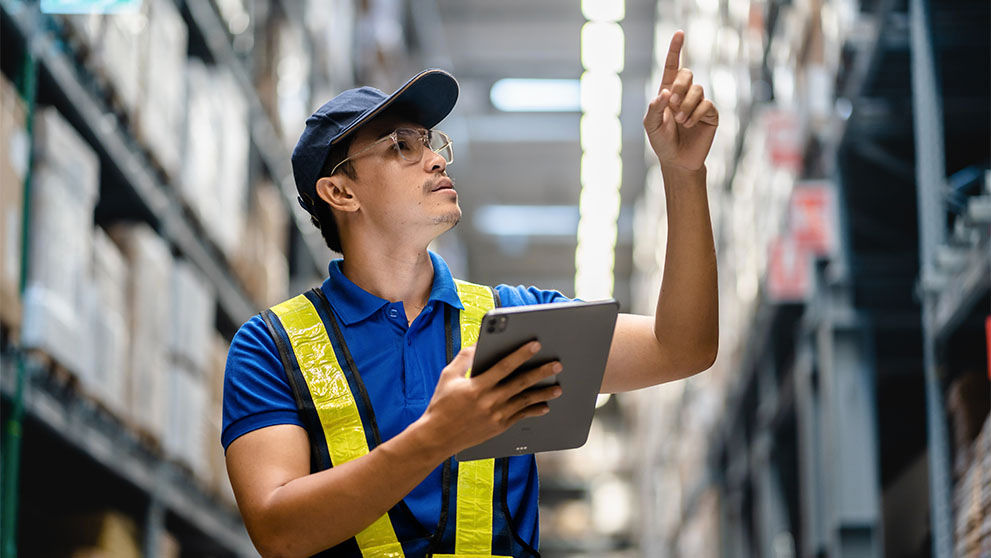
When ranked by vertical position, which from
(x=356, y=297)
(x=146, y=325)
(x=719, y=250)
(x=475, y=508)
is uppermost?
(x=719, y=250)

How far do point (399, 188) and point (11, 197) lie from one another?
2.36 m

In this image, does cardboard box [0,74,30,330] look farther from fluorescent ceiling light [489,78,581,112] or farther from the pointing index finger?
fluorescent ceiling light [489,78,581,112]

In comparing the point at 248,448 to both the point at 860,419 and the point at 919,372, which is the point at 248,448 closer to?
the point at 860,419

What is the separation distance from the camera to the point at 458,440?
1.86 m

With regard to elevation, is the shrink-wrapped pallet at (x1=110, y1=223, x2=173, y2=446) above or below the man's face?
above

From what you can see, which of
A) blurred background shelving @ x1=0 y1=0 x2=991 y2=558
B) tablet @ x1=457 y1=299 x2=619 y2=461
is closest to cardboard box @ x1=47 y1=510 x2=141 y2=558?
blurred background shelving @ x1=0 y1=0 x2=991 y2=558

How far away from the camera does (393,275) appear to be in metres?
2.35

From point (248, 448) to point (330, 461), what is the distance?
0.41ft

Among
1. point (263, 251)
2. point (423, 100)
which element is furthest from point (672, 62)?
point (263, 251)

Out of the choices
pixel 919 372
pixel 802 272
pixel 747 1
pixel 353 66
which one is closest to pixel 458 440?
pixel 802 272

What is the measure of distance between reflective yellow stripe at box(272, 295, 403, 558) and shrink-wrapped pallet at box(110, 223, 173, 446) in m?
3.66

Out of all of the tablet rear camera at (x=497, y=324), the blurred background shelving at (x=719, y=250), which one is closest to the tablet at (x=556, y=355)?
the tablet rear camera at (x=497, y=324)

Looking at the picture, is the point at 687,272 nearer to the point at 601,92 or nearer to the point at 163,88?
the point at 163,88

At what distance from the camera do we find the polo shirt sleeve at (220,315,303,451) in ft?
6.81
